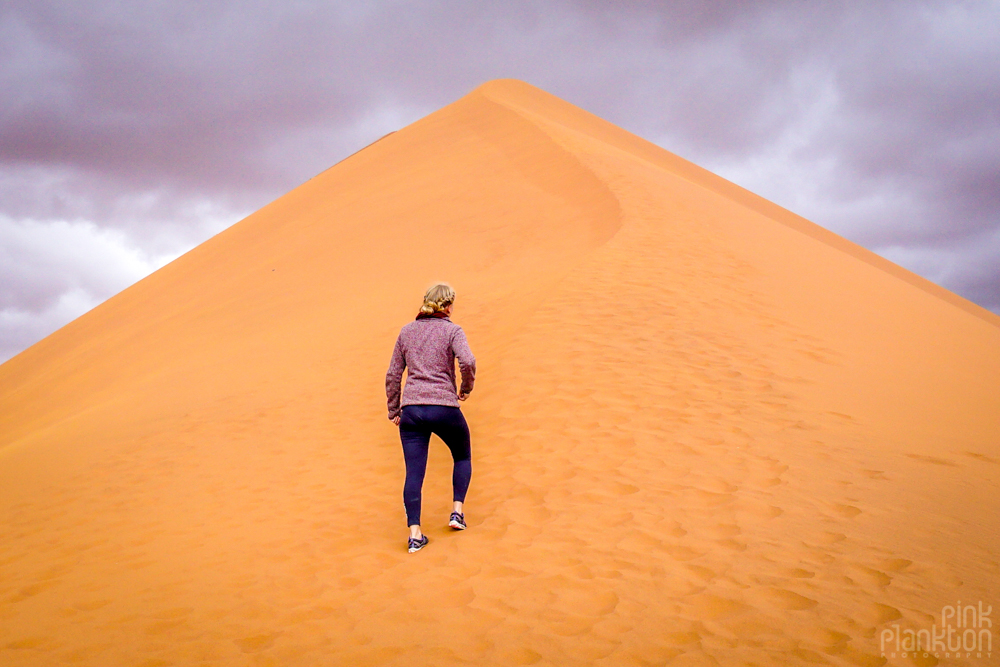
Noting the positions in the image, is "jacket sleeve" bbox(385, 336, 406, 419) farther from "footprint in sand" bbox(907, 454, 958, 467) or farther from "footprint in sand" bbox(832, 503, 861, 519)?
"footprint in sand" bbox(907, 454, 958, 467)

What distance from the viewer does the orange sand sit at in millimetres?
3281

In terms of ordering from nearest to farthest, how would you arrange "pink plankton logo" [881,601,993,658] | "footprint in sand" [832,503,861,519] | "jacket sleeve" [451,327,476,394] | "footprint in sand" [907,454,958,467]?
"pink plankton logo" [881,601,993,658], "footprint in sand" [832,503,861,519], "jacket sleeve" [451,327,476,394], "footprint in sand" [907,454,958,467]

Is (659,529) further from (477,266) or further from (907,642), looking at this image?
(477,266)

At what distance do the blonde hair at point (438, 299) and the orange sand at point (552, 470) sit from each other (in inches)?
67.8

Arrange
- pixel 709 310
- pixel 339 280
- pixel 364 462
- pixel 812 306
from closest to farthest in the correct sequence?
pixel 364 462
pixel 709 310
pixel 812 306
pixel 339 280

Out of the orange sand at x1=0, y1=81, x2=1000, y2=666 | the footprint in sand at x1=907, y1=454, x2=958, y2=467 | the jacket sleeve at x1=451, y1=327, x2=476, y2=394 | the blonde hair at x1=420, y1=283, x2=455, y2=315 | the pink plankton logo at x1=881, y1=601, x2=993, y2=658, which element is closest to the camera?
the pink plankton logo at x1=881, y1=601, x2=993, y2=658

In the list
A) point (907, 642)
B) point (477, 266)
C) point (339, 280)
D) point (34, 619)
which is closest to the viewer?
point (907, 642)

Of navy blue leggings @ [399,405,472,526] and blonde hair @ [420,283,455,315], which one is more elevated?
blonde hair @ [420,283,455,315]

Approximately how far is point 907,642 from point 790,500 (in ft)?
5.61

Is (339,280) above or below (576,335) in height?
above

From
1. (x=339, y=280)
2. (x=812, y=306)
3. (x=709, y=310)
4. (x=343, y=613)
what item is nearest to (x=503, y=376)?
(x=709, y=310)

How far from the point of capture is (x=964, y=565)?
11.4 feet

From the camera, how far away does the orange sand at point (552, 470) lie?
3281 mm

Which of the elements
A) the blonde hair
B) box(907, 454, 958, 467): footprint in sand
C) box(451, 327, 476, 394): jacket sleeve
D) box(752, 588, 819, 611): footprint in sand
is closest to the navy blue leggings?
box(451, 327, 476, 394): jacket sleeve
